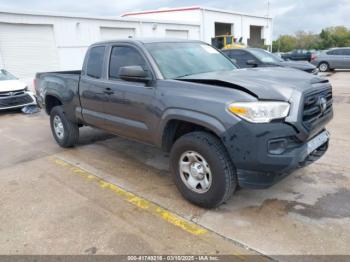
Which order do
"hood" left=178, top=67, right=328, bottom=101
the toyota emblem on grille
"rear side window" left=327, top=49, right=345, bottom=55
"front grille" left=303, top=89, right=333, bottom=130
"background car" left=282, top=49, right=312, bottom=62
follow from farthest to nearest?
1. "background car" left=282, top=49, right=312, bottom=62
2. "rear side window" left=327, top=49, right=345, bottom=55
3. the toyota emblem on grille
4. "front grille" left=303, top=89, right=333, bottom=130
5. "hood" left=178, top=67, right=328, bottom=101

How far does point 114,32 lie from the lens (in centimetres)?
2047

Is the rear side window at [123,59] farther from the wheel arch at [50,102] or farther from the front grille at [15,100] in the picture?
the front grille at [15,100]

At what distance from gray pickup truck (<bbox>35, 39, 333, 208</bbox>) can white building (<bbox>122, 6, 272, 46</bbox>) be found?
74.8ft

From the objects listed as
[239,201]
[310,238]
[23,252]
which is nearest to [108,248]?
[23,252]

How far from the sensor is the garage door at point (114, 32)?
19909 millimetres

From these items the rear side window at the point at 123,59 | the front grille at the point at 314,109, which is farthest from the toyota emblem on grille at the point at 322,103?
the rear side window at the point at 123,59

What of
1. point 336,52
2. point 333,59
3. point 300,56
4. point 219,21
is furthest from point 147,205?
point 219,21

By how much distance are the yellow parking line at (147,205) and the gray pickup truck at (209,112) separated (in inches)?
12.4

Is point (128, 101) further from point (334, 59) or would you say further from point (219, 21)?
point (219, 21)

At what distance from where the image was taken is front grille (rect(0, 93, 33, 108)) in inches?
385

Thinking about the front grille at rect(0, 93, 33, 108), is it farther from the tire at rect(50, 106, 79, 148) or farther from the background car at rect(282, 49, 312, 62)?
the background car at rect(282, 49, 312, 62)

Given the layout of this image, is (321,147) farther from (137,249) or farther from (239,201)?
(137,249)

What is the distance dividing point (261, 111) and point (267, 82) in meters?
0.48

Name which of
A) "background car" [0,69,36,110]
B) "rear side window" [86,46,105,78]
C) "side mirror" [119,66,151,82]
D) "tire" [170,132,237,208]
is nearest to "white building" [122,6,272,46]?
"background car" [0,69,36,110]
